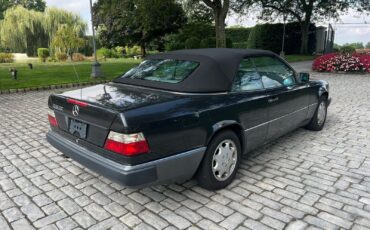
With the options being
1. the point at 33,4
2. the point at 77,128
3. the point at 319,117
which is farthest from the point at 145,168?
the point at 33,4

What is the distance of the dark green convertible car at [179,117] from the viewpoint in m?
2.71

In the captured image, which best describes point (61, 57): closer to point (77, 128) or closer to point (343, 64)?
point (343, 64)

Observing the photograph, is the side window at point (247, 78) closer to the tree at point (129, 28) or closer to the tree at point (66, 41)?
the tree at point (129, 28)

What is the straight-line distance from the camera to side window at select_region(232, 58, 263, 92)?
3634 mm

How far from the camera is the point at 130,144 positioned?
263cm

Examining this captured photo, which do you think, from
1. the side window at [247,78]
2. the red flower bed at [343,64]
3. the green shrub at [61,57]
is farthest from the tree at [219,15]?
the side window at [247,78]

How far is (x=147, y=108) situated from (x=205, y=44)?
1961 centimetres

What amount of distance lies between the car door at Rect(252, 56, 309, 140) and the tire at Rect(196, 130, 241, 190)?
82 cm

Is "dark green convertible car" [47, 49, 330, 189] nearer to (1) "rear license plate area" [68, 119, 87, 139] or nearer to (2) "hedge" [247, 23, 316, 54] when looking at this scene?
(1) "rear license plate area" [68, 119, 87, 139]

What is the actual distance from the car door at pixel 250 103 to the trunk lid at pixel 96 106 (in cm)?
87

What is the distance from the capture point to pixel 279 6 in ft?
83.2

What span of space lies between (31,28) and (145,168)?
32315mm

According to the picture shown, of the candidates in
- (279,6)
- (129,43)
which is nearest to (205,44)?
(279,6)

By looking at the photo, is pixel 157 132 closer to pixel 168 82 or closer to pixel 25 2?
pixel 168 82
